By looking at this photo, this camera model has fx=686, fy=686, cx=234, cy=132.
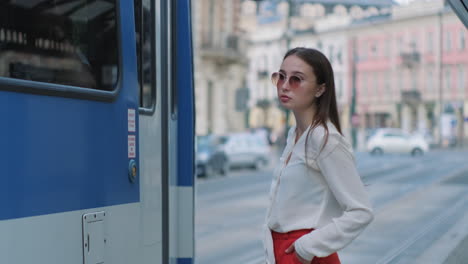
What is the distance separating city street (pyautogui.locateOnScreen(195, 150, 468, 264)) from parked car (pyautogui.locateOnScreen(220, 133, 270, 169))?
510 centimetres

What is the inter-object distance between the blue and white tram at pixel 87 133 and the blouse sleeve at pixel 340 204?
1.19 m

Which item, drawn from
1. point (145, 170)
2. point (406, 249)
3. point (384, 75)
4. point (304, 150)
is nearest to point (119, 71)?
point (145, 170)

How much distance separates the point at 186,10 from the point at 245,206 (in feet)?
32.4

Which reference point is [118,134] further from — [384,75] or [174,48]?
[384,75]

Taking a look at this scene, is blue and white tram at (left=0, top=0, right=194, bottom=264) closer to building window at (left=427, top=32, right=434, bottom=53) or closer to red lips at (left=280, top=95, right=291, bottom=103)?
red lips at (left=280, top=95, right=291, bottom=103)

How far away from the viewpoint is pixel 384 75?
68062 millimetres

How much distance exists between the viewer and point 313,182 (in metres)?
2.55

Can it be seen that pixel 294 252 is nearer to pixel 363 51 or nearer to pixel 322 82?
pixel 322 82

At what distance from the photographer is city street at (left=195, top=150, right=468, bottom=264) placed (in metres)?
8.48

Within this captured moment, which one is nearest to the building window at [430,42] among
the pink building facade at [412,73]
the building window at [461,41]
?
the pink building facade at [412,73]

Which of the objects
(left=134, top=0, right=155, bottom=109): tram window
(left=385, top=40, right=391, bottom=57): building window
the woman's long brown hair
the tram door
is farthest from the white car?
the woman's long brown hair

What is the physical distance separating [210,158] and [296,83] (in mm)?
20630

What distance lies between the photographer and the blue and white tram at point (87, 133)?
9.39 ft

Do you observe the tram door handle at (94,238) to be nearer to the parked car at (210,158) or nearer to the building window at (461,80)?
the parked car at (210,158)
